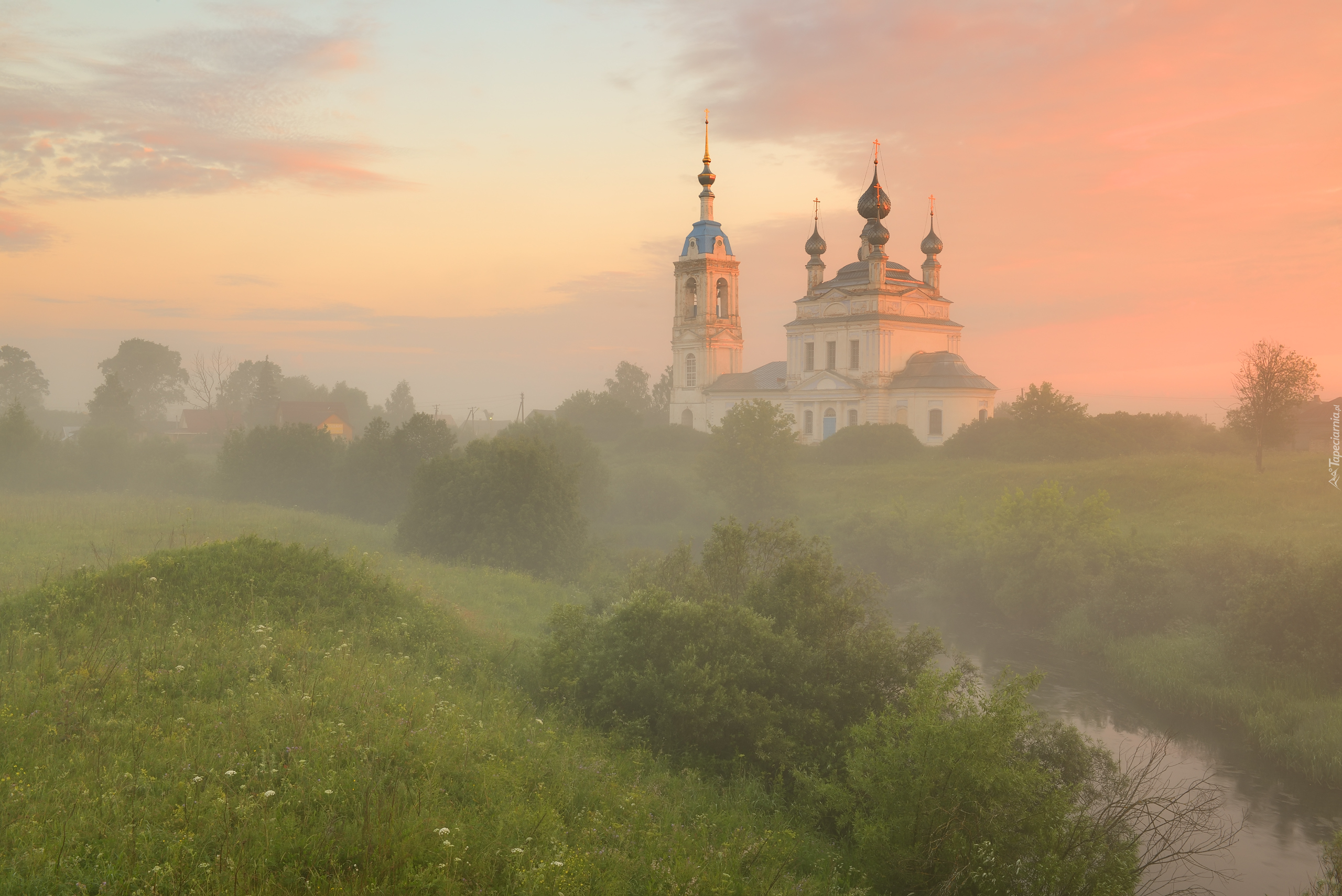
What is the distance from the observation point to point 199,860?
22.5ft

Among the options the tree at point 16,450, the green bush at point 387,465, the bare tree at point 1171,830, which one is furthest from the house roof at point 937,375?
the tree at point 16,450

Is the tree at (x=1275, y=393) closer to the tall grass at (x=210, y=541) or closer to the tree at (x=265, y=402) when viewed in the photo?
the tall grass at (x=210, y=541)

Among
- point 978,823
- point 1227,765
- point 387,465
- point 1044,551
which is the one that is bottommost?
point 1227,765

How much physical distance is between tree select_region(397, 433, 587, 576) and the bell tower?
3366 cm

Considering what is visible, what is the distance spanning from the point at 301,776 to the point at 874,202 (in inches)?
2420

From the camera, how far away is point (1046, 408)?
52312mm

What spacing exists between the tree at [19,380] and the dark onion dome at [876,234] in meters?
104

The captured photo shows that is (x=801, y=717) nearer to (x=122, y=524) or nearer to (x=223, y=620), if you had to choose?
(x=223, y=620)

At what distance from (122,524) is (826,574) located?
30.2 meters

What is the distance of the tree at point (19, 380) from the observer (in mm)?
103500

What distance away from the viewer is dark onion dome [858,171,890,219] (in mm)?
62812

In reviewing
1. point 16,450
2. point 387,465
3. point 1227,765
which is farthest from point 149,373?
point 1227,765

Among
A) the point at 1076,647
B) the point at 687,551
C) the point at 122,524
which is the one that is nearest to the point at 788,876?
the point at 687,551

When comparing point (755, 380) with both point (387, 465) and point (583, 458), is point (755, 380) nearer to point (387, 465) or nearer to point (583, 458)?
point (583, 458)
